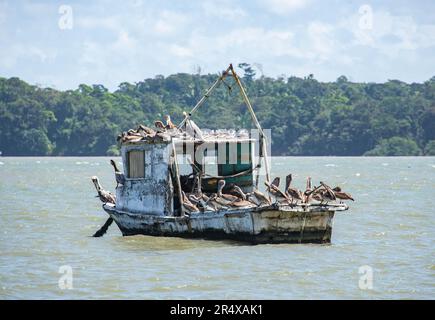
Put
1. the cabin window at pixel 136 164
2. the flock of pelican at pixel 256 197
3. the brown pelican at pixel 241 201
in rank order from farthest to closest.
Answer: the cabin window at pixel 136 164
the brown pelican at pixel 241 201
the flock of pelican at pixel 256 197

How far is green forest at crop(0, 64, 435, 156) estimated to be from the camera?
141125mm

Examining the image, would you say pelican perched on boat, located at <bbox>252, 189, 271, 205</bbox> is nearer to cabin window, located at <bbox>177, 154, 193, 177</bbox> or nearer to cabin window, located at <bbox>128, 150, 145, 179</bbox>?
cabin window, located at <bbox>177, 154, 193, 177</bbox>

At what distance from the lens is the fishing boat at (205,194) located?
25.6 metres

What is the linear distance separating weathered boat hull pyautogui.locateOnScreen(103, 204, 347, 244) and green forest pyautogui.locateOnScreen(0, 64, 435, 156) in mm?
104008

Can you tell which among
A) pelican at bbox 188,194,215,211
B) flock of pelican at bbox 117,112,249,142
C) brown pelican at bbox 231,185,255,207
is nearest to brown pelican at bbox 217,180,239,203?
brown pelican at bbox 231,185,255,207

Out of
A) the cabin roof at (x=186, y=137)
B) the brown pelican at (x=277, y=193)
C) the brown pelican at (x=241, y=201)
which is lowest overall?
the brown pelican at (x=241, y=201)

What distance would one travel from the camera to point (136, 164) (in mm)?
28406

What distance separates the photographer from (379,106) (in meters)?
147

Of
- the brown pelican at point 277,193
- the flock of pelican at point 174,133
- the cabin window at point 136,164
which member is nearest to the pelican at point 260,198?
the brown pelican at point 277,193

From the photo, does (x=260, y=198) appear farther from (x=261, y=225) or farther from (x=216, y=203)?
(x=216, y=203)

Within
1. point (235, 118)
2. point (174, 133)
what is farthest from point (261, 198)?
point (235, 118)

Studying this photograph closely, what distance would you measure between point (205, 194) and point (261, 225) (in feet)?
11.9

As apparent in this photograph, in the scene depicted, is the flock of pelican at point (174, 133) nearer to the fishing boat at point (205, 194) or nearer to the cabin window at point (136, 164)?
the fishing boat at point (205, 194)

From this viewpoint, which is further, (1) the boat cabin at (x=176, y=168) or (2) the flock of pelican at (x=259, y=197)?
(1) the boat cabin at (x=176, y=168)
